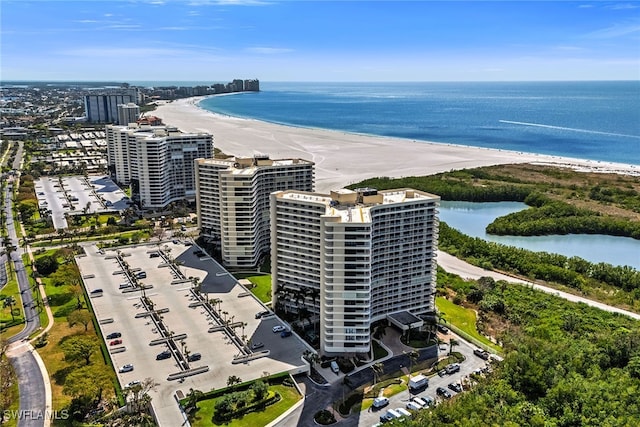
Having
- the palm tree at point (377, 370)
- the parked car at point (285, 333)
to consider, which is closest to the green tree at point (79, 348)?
the parked car at point (285, 333)

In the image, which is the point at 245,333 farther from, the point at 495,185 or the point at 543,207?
the point at 495,185

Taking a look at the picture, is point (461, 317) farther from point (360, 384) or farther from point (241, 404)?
point (241, 404)

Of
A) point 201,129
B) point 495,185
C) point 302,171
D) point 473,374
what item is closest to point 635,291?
point 473,374

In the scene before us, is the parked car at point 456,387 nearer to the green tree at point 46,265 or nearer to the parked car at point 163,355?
the parked car at point 163,355

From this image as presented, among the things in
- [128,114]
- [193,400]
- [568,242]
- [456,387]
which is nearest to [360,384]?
[456,387]

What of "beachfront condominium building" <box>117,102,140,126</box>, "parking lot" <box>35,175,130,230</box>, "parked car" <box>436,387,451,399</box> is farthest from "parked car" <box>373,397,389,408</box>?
"beachfront condominium building" <box>117,102,140,126</box>

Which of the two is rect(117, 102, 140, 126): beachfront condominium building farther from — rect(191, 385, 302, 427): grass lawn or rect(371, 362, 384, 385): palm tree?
rect(191, 385, 302, 427): grass lawn
